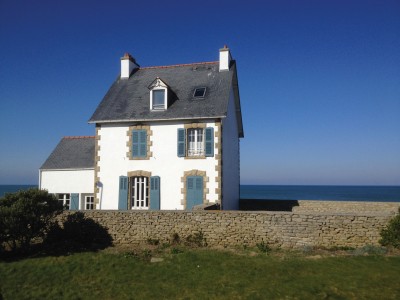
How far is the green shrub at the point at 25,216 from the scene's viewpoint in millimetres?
11648

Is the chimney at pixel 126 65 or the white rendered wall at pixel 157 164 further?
the chimney at pixel 126 65

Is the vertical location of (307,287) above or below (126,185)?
below

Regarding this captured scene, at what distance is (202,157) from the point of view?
1636cm

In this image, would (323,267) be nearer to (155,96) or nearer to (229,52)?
(155,96)

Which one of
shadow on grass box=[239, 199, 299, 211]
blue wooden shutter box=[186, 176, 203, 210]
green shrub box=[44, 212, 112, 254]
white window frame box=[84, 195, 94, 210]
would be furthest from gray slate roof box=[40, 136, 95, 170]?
shadow on grass box=[239, 199, 299, 211]

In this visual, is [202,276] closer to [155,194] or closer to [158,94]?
[155,194]

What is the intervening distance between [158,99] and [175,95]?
3.44 ft

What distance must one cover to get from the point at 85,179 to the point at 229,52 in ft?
35.2

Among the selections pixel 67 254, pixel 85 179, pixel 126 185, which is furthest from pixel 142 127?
pixel 67 254

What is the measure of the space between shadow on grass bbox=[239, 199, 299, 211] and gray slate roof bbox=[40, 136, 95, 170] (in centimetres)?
952

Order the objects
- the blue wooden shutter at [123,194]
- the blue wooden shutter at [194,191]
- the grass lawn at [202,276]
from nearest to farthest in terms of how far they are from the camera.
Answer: the grass lawn at [202,276] < the blue wooden shutter at [194,191] < the blue wooden shutter at [123,194]

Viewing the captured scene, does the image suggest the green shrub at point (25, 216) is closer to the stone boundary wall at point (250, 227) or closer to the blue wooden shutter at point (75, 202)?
the stone boundary wall at point (250, 227)

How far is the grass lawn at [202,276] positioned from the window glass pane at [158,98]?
27.6ft

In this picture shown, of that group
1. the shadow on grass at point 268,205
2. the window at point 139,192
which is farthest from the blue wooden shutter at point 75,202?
the shadow on grass at point 268,205
